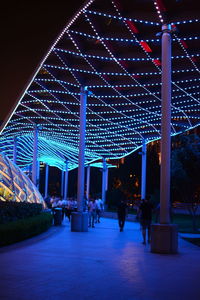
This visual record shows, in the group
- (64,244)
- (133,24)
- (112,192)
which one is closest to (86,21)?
(133,24)

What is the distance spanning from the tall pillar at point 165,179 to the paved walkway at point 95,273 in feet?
1.56

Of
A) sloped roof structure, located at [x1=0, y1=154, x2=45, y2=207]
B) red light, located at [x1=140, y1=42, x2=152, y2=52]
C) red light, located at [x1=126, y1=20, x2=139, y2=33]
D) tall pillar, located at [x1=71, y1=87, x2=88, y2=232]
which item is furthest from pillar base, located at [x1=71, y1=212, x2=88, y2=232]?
red light, located at [x1=126, y1=20, x2=139, y2=33]

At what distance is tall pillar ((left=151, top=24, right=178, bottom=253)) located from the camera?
12.9m

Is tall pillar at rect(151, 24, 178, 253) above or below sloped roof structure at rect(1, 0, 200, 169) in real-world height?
below

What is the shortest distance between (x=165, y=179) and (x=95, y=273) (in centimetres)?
529

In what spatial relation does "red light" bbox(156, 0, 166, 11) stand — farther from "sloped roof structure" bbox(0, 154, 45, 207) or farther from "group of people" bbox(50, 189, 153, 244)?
"sloped roof structure" bbox(0, 154, 45, 207)

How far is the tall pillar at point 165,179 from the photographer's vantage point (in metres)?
12.9

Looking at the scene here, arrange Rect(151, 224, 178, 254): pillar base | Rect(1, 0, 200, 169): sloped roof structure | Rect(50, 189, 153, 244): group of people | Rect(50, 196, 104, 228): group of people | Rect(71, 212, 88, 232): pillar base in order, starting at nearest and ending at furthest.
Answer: Rect(151, 224, 178, 254): pillar base
Rect(1, 0, 200, 169): sloped roof structure
Rect(50, 189, 153, 244): group of people
Rect(71, 212, 88, 232): pillar base
Rect(50, 196, 104, 228): group of people

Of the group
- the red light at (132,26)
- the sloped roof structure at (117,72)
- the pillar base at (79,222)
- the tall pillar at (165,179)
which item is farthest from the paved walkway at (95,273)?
the red light at (132,26)

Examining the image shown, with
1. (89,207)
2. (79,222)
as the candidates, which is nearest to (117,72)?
(79,222)

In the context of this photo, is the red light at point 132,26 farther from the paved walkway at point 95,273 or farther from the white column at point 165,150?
the paved walkway at point 95,273

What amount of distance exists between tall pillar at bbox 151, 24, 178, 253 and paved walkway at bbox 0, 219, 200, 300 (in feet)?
1.56

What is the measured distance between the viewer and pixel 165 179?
13.5 metres

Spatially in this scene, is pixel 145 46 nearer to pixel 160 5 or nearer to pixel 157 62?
pixel 157 62
